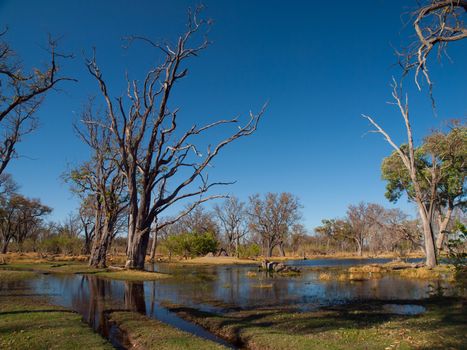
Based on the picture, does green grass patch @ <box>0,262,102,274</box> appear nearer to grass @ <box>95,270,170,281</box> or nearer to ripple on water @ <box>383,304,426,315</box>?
grass @ <box>95,270,170,281</box>

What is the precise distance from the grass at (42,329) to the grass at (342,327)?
153 inches

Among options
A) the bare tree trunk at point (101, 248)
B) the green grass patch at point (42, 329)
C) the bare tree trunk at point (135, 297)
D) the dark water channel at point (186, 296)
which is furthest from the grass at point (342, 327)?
the bare tree trunk at point (101, 248)

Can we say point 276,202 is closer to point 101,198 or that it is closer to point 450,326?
point 101,198

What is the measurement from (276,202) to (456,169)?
47.1m

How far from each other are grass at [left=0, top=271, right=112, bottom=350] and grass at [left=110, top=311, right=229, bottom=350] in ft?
3.36

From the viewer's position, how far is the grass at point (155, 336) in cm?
924

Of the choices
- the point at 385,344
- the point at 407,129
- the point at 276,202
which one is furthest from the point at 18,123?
the point at 276,202

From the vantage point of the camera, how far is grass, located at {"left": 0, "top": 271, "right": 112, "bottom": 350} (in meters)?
8.93

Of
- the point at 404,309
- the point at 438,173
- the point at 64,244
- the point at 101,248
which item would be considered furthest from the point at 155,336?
the point at 64,244

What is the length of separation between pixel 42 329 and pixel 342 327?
27.9 feet

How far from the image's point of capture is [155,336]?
33.5ft

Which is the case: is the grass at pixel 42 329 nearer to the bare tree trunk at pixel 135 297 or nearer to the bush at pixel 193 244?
the bare tree trunk at pixel 135 297

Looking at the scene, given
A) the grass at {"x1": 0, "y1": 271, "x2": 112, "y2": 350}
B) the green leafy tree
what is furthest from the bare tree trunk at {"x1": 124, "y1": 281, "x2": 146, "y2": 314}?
the green leafy tree

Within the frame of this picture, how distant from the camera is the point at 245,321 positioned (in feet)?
41.0
